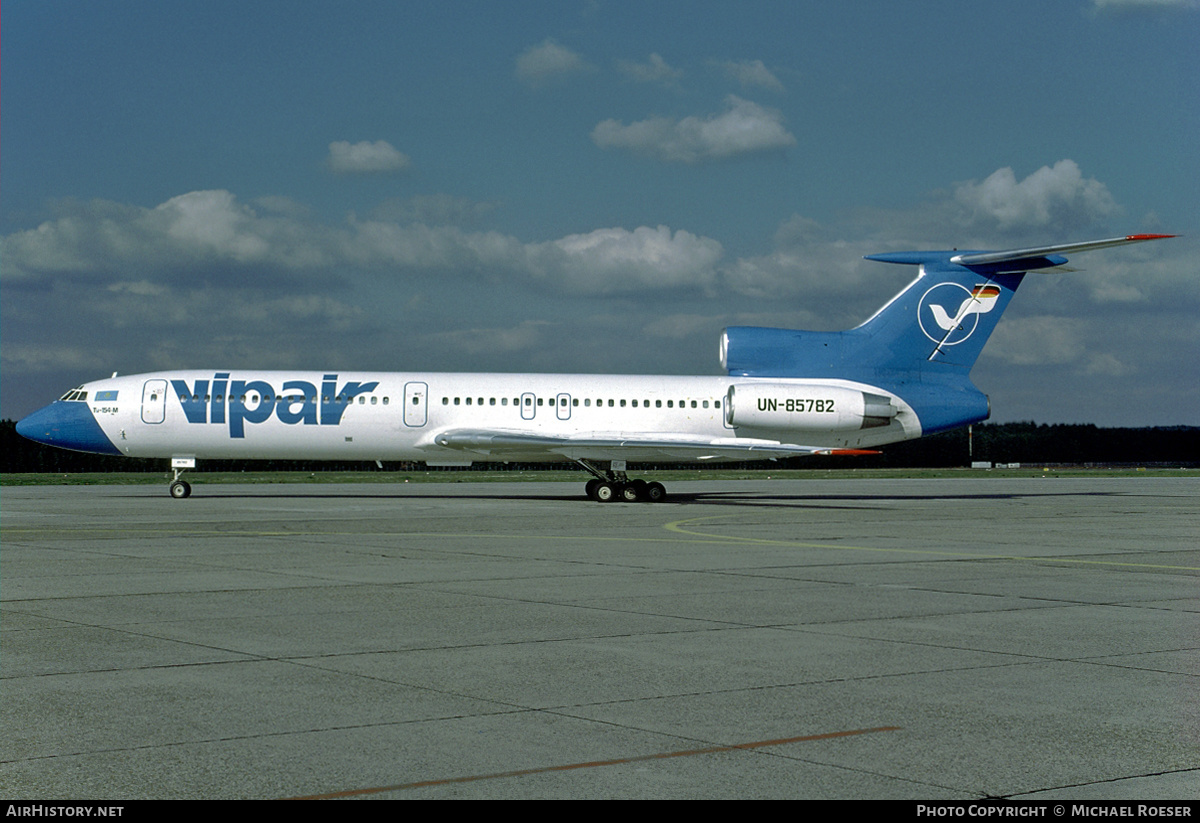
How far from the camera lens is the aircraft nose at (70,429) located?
1364 inches

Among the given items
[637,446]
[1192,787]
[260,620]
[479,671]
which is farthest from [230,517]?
[1192,787]

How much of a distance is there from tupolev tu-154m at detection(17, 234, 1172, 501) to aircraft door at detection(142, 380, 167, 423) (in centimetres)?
4

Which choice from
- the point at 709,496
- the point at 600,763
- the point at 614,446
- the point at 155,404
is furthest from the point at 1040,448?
the point at 600,763

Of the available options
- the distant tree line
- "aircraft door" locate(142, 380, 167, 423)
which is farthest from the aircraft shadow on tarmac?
the distant tree line

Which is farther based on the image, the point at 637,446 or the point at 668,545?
the point at 637,446

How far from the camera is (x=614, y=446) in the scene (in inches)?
1316

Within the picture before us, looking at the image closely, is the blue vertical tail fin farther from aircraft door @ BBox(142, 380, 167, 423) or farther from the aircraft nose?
the aircraft nose

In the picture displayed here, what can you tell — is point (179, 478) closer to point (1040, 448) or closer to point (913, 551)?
point (913, 551)

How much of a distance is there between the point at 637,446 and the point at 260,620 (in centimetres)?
2275

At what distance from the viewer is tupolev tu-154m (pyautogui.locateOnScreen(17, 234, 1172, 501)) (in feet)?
112

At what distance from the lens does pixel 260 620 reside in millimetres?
11008

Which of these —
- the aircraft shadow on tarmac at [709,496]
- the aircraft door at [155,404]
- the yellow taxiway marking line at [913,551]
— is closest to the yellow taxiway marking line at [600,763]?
the yellow taxiway marking line at [913,551]

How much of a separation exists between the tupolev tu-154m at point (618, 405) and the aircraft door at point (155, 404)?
0.14 ft

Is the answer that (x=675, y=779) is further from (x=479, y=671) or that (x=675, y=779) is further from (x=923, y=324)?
(x=923, y=324)
